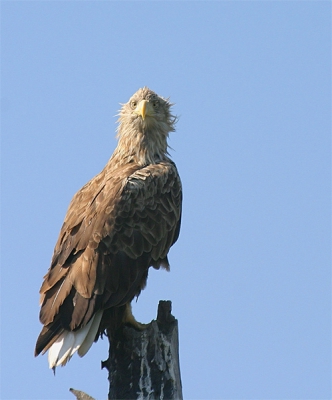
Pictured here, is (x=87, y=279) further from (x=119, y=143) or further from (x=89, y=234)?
(x=119, y=143)

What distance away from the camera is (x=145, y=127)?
9.46 metres

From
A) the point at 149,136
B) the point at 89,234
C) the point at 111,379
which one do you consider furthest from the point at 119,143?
the point at 111,379

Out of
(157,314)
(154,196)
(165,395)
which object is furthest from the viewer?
(154,196)

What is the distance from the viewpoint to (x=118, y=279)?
26.1 ft

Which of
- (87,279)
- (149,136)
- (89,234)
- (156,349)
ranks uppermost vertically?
(149,136)

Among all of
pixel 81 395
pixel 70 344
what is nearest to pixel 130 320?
pixel 70 344

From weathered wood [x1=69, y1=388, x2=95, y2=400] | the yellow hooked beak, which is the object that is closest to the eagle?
the yellow hooked beak

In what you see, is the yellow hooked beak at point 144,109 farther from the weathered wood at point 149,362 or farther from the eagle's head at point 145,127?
the weathered wood at point 149,362

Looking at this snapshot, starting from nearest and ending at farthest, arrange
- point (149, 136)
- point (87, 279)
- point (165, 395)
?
point (165, 395) < point (87, 279) < point (149, 136)

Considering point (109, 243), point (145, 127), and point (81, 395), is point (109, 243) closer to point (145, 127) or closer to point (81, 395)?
point (145, 127)

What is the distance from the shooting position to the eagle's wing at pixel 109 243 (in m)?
7.58

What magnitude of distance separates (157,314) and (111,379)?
747mm

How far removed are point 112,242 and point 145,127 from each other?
192 centimetres

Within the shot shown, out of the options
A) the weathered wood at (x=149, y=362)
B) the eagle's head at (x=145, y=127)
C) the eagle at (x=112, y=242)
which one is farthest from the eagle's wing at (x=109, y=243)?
the weathered wood at (x=149, y=362)
